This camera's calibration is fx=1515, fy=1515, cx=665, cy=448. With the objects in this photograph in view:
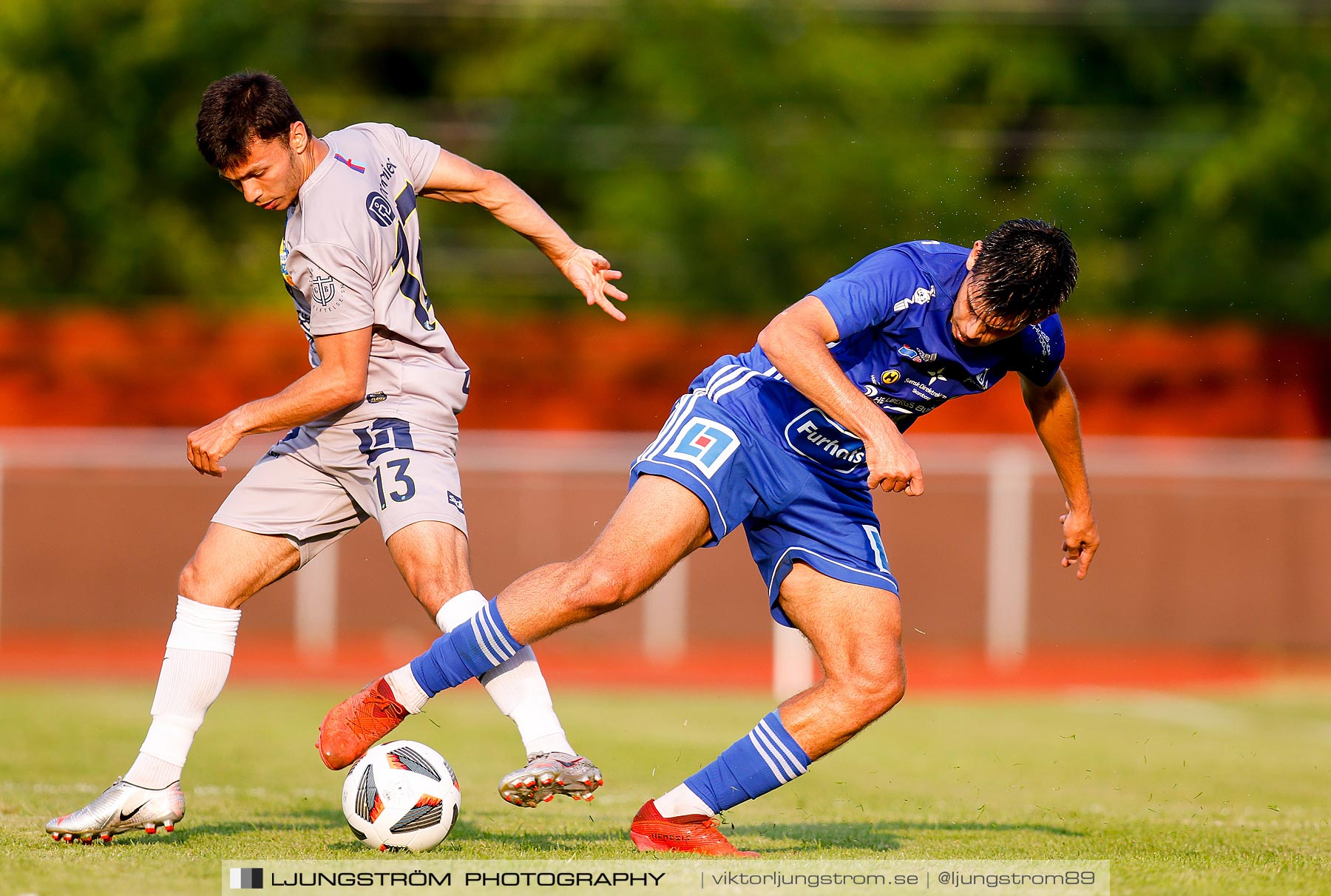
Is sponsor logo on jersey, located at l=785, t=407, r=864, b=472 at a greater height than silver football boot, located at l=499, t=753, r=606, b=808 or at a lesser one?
greater

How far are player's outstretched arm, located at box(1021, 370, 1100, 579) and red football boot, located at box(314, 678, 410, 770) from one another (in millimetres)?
2369

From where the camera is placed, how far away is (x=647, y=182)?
75.4 feet

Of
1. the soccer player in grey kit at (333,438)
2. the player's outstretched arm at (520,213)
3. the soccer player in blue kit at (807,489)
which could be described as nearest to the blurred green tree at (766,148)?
the player's outstretched arm at (520,213)

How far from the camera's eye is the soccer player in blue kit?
14.9ft

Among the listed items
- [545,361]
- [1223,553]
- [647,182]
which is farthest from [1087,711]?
[647,182]

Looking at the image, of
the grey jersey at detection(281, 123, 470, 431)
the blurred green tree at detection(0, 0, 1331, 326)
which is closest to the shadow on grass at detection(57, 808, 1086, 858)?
the grey jersey at detection(281, 123, 470, 431)

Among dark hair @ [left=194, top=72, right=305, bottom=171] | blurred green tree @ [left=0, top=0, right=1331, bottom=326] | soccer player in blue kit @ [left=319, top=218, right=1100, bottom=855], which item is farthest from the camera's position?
blurred green tree @ [left=0, top=0, right=1331, bottom=326]

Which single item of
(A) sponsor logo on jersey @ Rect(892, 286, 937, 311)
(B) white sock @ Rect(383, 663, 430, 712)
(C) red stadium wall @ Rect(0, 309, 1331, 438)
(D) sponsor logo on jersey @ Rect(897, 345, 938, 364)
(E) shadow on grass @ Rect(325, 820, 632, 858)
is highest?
(C) red stadium wall @ Rect(0, 309, 1331, 438)

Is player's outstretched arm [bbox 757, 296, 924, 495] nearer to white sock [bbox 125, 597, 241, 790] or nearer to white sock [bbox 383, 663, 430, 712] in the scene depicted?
white sock [bbox 383, 663, 430, 712]

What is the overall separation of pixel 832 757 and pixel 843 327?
4.43 meters

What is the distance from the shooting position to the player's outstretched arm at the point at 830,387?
4281 millimetres

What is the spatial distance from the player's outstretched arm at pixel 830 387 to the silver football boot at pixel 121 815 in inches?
93.4

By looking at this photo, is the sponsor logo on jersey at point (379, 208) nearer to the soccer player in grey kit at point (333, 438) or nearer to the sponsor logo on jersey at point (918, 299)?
the soccer player in grey kit at point (333, 438)

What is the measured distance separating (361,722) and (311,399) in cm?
102
